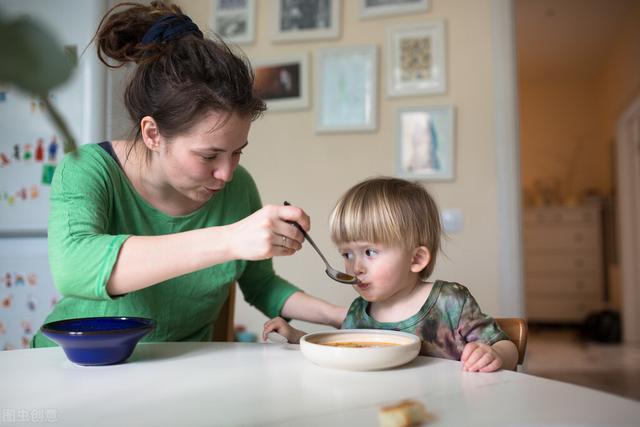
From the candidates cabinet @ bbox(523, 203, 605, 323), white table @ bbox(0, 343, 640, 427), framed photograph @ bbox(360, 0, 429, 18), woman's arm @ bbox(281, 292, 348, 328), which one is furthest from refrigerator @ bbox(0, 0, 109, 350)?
cabinet @ bbox(523, 203, 605, 323)

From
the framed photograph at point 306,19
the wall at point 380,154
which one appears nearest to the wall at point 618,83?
the wall at point 380,154

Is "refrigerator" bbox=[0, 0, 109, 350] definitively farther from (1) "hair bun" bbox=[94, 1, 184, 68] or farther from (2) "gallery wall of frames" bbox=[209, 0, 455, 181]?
(1) "hair bun" bbox=[94, 1, 184, 68]

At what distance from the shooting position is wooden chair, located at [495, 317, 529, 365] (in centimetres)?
107

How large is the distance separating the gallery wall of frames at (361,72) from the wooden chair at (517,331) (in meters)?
1.83

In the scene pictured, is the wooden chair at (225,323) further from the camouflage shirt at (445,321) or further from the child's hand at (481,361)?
the child's hand at (481,361)

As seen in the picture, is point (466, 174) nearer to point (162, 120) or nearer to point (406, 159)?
point (406, 159)

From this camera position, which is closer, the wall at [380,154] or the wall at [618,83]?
the wall at [380,154]

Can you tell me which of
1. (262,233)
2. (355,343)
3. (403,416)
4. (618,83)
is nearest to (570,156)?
(618,83)

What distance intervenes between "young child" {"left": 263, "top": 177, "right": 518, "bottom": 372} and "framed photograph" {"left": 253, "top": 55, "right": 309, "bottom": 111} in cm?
192

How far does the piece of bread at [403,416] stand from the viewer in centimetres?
59

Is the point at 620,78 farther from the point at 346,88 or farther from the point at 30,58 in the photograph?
the point at 30,58

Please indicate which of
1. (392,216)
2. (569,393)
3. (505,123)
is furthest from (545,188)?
(569,393)

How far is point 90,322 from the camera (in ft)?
3.25

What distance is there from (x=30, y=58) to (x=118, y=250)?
72cm
